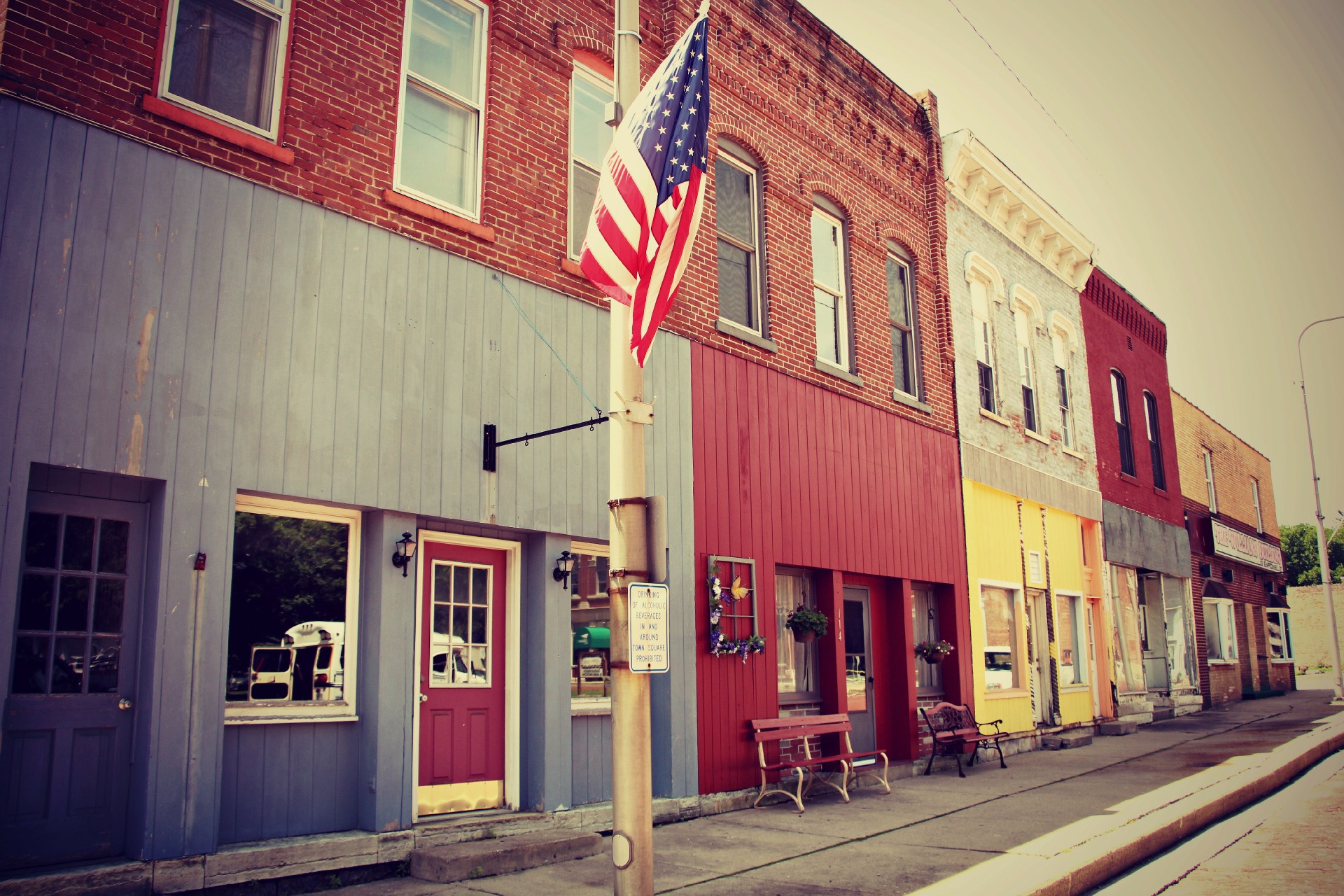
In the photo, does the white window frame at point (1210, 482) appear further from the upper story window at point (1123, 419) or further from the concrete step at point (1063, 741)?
the concrete step at point (1063, 741)

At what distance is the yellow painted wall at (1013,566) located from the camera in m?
14.9

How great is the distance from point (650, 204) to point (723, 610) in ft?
19.1

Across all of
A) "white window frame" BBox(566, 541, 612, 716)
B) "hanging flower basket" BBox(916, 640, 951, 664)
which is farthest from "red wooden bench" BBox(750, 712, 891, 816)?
"hanging flower basket" BBox(916, 640, 951, 664)

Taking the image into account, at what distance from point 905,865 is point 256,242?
6323mm

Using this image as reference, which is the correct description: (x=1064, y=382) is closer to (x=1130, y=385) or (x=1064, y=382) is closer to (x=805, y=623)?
(x=1130, y=385)

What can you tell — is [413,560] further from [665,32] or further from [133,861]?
[665,32]

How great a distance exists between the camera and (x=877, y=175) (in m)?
14.3

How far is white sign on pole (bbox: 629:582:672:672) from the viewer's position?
16.1 feet

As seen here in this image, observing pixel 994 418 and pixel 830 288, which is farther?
pixel 994 418

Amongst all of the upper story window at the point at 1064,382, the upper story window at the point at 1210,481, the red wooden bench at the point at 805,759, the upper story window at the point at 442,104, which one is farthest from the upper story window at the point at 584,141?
the upper story window at the point at 1210,481

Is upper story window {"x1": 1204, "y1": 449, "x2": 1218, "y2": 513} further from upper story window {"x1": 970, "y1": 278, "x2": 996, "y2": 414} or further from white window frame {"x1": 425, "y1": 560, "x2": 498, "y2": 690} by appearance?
white window frame {"x1": 425, "y1": 560, "x2": 498, "y2": 690}

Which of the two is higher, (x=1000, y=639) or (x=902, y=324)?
(x=902, y=324)

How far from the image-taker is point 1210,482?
27.4m

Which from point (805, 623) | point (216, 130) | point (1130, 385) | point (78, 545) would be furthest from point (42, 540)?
point (1130, 385)
